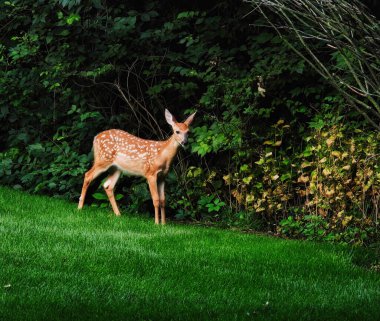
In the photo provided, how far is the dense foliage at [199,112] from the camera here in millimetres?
8781

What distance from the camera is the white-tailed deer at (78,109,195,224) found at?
345 inches

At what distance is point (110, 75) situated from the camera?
1110 cm

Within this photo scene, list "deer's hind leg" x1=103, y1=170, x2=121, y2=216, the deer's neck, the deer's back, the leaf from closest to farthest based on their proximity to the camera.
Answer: the deer's neck → the deer's back → "deer's hind leg" x1=103, y1=170, x2=121, y2=216 → the leaf

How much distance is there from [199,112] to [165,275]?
14.7ft

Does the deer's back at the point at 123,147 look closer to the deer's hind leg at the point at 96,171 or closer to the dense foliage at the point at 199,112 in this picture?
the deer's hind leg at the point at 96,171

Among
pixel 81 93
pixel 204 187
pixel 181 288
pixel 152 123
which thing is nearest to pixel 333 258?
pixel 181 288

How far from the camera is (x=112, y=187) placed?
9.38 m

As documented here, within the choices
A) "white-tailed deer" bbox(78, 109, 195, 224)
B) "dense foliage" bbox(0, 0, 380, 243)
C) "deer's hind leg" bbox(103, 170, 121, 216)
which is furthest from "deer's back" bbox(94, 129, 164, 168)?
"dense foliage" bbox(0, 0, 380, 243)

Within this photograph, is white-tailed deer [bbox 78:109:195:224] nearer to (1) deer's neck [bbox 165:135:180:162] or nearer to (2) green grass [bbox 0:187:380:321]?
(1) deer's neck [bbox 165:135:180:162]

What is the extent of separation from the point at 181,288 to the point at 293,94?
13.1 ft

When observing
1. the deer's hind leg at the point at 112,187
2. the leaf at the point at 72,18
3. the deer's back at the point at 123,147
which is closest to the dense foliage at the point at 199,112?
the leaf at the point at 72,18

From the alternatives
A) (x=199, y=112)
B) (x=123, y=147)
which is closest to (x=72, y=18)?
(x=199, y=112)

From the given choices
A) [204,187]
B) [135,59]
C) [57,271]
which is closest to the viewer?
[57,271]

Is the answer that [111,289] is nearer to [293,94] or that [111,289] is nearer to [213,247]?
[213,247]
